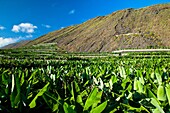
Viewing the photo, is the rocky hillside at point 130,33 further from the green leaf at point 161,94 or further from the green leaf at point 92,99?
the green leaf at point 92,99

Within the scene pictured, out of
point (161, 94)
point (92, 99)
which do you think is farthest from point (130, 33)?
→ point (92, 99)

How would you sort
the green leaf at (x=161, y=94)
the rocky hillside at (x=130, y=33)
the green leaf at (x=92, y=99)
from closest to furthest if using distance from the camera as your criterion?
the green leaf at (x=92, y=99), the green leaf at (x=161, y=94), the rocky hillside at (x=130, y=33)

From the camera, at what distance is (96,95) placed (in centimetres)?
145

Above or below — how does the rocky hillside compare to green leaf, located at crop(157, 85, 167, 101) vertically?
above

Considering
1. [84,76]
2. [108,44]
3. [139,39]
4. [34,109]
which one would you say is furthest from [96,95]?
→ [108,44]

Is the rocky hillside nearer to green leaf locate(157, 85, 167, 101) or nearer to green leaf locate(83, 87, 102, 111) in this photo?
green leaf locate(157, 85, 167, 101)

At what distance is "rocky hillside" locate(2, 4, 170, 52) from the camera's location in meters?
111

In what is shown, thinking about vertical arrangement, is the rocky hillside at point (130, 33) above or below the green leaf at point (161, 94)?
above

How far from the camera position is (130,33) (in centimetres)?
12112

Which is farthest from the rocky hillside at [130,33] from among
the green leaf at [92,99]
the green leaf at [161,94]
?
the green leaf at [92,99]

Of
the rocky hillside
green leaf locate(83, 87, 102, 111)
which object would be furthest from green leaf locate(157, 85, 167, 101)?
the rocky hillside

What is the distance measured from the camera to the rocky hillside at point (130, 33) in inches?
4360

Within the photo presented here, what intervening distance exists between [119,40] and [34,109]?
386ft

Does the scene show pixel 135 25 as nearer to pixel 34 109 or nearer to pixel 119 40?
pixel 119 40
